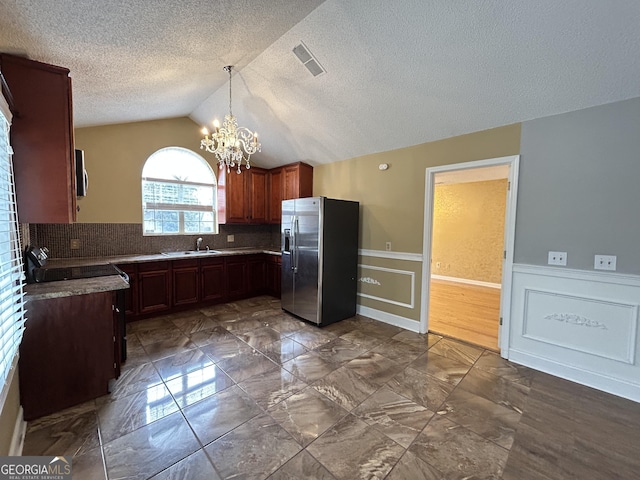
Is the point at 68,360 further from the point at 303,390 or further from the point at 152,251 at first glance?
the point at 152,251

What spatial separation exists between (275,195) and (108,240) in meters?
2.75

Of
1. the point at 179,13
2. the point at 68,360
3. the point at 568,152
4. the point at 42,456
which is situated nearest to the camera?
the point at 42,456

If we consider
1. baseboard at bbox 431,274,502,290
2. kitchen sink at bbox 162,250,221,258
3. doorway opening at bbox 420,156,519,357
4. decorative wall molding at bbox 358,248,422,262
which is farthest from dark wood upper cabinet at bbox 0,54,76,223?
baseboard at bbox 431,274,502,290

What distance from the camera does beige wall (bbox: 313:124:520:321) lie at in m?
3.18

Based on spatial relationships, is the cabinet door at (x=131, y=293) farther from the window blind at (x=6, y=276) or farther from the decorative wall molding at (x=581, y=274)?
the decorative wall molding at (x=581, y=274)

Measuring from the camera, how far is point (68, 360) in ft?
6.73

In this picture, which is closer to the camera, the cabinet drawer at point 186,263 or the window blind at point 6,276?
the window blind at point 6,276

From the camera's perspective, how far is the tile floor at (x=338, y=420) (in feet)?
5.21

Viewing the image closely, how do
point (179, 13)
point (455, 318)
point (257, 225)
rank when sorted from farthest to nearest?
1. point (257, 225)
2. point (455, 318)
3. point (179, 13)

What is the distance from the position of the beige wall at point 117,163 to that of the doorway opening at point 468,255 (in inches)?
167

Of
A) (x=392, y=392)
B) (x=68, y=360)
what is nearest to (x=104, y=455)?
(x=68, y=360)

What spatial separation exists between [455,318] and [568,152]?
8.41 feet

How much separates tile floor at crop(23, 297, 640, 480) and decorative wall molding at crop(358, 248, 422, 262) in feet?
3.81

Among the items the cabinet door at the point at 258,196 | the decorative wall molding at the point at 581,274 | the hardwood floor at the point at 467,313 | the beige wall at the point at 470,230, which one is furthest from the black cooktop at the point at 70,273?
the beige wall at the point at 470,230
